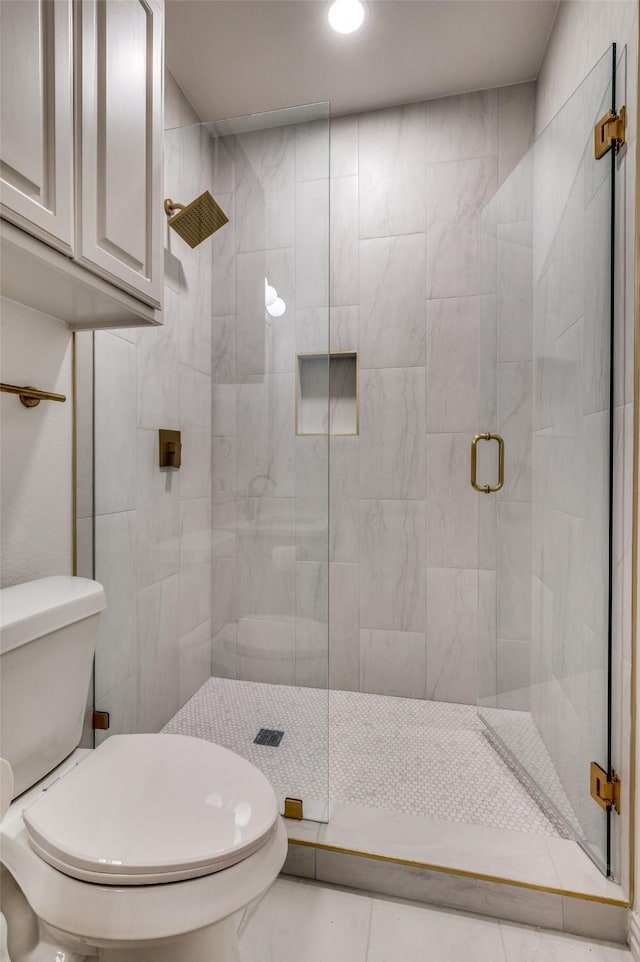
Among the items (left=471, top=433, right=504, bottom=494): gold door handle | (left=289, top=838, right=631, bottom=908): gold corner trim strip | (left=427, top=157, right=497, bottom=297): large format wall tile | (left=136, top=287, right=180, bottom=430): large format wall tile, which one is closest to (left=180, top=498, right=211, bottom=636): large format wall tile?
(left=136, top=287, right=180, bottom=430): large format wall tile

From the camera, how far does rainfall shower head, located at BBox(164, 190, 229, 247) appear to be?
1453mm

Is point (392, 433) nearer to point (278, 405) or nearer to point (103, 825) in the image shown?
point (278, 405)

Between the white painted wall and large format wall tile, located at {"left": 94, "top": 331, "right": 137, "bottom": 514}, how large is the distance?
11cm

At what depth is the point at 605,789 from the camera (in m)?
1.19

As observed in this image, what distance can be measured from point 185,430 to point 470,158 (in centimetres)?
168

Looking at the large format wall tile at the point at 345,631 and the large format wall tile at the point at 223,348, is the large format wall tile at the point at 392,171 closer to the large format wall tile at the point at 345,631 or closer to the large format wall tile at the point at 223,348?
the large format wall tile at the point at 223,348

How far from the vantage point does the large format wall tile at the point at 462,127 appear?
2.01m

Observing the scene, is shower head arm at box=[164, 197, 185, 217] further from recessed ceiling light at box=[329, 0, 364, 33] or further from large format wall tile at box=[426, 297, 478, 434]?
large format wall tile at box=[426, 297, 478, 434]

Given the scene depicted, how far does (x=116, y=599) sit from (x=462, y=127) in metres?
2.30

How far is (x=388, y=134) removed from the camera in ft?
6.89

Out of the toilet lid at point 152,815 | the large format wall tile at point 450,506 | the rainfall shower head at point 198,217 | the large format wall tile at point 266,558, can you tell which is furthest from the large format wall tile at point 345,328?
the toilet lid at point 152,815

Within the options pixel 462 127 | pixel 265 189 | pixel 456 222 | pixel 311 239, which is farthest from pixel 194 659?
pixel 462 127

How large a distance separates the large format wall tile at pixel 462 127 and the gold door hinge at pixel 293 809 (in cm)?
243

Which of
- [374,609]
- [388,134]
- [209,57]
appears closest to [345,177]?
[388,134]
